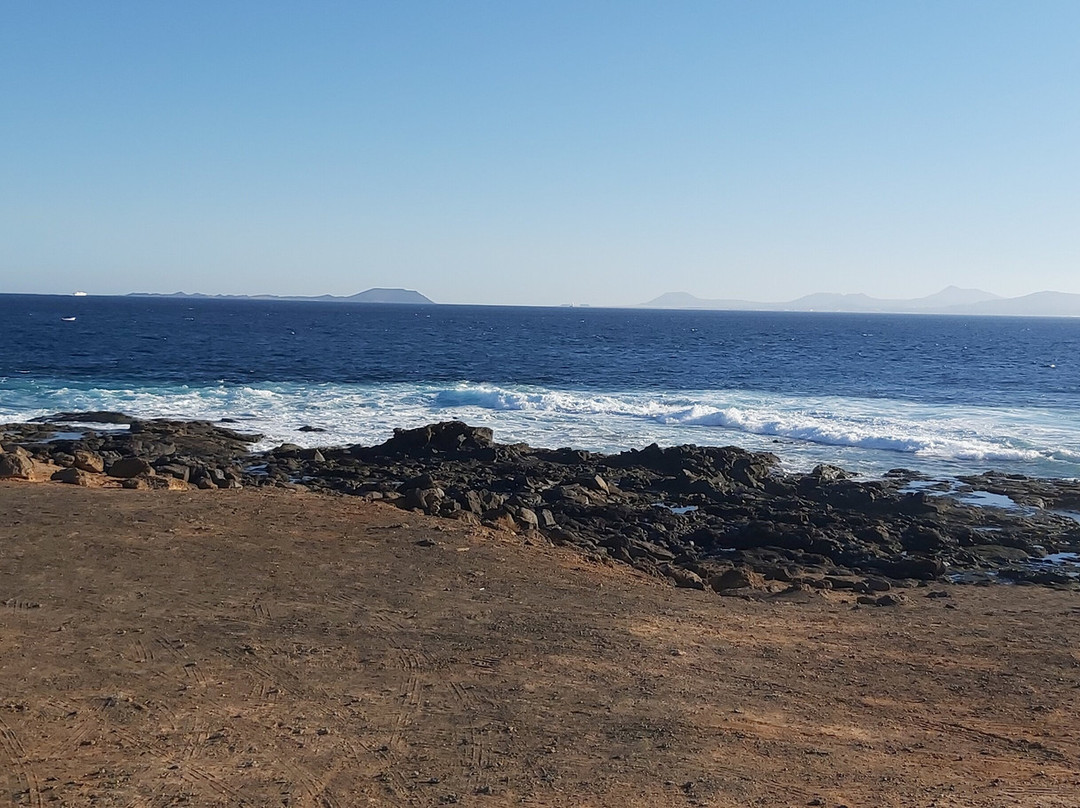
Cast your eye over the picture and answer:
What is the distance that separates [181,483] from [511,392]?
2685cm

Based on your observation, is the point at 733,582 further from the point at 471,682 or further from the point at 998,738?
the point at 471,682

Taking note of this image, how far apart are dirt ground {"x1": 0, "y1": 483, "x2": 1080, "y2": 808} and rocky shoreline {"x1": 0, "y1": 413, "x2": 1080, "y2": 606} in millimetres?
2761

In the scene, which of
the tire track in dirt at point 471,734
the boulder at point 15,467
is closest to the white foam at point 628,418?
the boulder at point 15,467

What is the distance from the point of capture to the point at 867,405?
45.5 m

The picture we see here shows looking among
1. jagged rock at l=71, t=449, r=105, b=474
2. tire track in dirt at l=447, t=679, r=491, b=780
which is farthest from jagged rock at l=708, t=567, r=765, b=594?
jagged rock at l=71, t=449, r=105, b=474

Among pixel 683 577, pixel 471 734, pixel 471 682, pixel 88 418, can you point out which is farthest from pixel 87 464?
pixel 471 734

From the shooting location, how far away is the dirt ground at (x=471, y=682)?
7512 millimetres

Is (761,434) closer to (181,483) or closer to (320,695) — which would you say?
(181,483)

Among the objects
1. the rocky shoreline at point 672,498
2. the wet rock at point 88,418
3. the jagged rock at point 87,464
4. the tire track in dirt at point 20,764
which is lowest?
the rocky shoreline at point 672,498

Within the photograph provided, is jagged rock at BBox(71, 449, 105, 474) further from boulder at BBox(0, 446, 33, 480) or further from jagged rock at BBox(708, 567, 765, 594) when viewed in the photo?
jagged rock at BBox(708, 567, 765, 594)

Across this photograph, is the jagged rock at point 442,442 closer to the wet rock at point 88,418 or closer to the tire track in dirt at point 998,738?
the wet rock at point 88,418

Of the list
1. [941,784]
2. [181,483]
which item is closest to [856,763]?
[941,784]

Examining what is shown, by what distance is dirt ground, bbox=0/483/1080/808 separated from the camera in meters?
7.51

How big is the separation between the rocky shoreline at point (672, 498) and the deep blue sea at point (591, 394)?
3.40m
